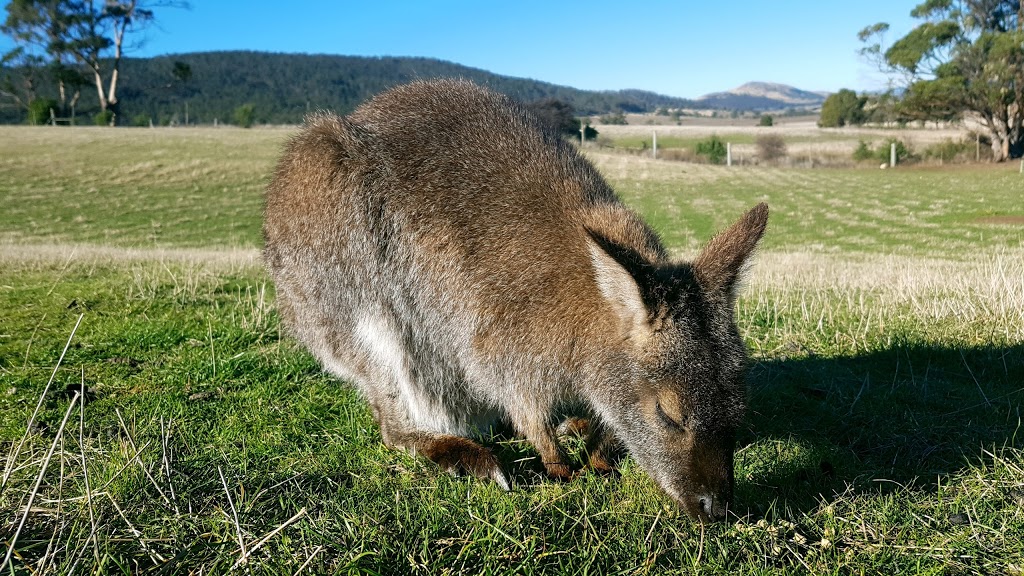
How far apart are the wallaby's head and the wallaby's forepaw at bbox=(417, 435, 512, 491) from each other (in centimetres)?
53

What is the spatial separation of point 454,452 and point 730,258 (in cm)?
140

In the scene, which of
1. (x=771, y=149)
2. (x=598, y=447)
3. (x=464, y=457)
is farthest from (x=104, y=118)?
(x=598, y=447)

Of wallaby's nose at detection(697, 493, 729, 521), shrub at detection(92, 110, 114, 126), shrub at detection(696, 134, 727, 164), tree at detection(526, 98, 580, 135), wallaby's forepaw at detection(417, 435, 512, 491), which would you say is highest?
shrub at detection(92, 110, 114, 126)

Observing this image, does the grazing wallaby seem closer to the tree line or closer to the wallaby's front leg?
the wallaby's front leg

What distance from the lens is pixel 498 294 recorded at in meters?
3.03

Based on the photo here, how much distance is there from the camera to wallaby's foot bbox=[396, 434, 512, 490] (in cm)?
286

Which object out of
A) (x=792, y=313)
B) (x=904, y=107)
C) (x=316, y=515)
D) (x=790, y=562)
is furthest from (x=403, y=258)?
(x=904, y=107)

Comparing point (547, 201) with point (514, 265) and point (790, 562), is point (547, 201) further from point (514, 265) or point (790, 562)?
point (790, 562)

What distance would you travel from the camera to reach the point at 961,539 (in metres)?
2.27

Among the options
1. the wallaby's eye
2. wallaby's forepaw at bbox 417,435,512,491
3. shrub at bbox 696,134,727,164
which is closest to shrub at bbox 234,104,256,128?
shrub at bbox 696,134,727,164

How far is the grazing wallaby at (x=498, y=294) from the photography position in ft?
8.30

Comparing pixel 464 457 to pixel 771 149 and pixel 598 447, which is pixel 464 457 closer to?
pixel 598 447

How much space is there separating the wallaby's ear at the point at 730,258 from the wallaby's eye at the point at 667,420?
1.59 ft

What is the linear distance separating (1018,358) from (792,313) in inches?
58.3
